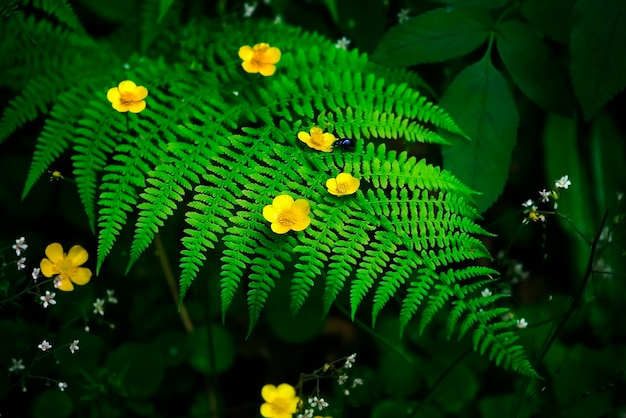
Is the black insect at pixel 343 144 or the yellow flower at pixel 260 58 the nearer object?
the black insect at pixel 343 144

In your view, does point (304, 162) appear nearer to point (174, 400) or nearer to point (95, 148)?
point (95, 148)

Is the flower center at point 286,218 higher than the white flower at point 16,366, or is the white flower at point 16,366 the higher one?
the flower center at point 286,218

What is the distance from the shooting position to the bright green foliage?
156cm

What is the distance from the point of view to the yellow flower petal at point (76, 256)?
185 cm

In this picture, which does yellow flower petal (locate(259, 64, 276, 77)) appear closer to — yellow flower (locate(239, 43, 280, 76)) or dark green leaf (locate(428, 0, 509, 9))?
yellow flower (locate(239, 43, 280, 76))

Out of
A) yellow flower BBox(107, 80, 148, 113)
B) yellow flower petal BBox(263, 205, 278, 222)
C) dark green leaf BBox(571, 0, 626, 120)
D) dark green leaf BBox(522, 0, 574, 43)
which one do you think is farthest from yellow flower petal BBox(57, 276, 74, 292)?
dark green leaf BBox(522, 0, 574, 43)

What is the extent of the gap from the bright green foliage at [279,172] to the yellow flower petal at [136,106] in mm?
69

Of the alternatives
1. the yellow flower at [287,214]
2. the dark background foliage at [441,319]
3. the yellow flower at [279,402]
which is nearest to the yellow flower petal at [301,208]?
the yellow flower at [287,214]

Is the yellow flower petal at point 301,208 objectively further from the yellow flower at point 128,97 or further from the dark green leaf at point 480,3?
the dark green leaf at point 480,3

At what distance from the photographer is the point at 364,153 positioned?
182cm

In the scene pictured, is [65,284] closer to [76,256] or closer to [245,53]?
[76,256]

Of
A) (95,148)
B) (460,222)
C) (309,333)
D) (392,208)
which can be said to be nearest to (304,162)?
(392,208)

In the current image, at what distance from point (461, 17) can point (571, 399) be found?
150cm

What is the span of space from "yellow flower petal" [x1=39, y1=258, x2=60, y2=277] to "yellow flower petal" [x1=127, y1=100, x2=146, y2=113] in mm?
523
